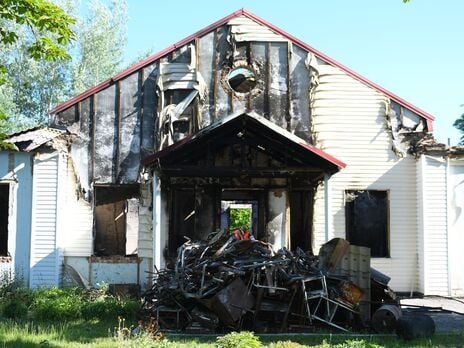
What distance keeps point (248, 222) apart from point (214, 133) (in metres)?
16.8

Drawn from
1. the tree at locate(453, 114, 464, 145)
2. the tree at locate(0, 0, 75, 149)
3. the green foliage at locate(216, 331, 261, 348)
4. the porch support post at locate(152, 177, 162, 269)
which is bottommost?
the green foliage at locate(216, 331, 261, 348)

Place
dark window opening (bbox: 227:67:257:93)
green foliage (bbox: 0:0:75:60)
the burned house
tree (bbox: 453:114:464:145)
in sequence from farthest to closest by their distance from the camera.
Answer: tree (bbox: 453:114:464:145) → dark window opening (bbox: 227:67:257:93) → the burned house → green foliage (bbox: 0:0:75:60)

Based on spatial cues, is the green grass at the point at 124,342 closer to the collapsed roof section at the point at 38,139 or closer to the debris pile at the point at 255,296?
the debris pile at the point at 255,296

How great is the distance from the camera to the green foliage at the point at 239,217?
2930 cm

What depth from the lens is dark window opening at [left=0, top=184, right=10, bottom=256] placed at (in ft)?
49.1

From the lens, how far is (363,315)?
1048 centimetres

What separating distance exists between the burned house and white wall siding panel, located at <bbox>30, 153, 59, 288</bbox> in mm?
331

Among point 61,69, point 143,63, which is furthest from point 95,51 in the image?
point 143,63

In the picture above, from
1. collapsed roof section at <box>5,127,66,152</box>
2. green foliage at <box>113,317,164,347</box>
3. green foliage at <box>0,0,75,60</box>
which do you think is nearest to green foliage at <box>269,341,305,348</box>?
green foliage at <box>113,317,164,347</box>

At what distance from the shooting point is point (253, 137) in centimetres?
1333

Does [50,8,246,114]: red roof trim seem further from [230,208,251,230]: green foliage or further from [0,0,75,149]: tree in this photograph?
[230,208,251,230]: green foliage

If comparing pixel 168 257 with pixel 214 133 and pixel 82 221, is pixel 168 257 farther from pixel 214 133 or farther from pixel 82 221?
pixel 214 133

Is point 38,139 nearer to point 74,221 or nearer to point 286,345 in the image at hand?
point 74,221

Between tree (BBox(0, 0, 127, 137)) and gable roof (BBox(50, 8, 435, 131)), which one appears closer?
gable roof (BBox(50, 8, 435, 131))
